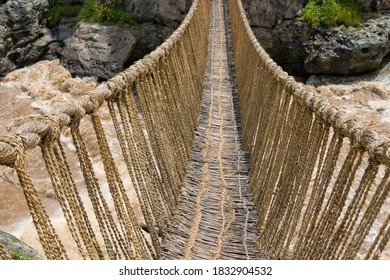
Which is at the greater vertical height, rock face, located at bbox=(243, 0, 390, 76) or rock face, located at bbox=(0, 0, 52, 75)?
rock face, located at bbox=(243, 0, 390, 76)

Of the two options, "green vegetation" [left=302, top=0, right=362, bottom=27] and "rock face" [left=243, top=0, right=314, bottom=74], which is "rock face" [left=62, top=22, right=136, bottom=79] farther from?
"green vegetation" [left=302, top=0, right=362, bottom=27]

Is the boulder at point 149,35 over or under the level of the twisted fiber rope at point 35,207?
under

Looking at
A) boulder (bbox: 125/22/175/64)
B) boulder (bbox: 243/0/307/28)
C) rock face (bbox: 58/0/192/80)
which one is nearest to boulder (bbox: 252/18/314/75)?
boulder (bbox: 243/0/307/28)

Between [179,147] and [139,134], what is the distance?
0.82 metres

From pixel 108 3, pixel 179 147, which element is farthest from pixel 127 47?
pixel 179 147

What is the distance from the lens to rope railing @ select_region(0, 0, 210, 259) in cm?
134

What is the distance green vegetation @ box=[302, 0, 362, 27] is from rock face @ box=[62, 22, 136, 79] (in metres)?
3.98

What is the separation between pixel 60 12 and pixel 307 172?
1008 cm

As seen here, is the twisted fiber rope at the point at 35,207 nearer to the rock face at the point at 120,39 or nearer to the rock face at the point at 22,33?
the rock face at the point at 120,39

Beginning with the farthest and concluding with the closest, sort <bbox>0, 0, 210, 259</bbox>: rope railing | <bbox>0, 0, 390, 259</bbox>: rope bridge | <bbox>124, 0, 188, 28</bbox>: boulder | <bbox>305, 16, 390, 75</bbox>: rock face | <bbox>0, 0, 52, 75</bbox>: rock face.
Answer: <bbox>0, 0, 52, 75</bbox>: rock face < <bbox>124, 0, 188, 28</bbox>: boulder < <bbox>305, 16, 390, 75</bbox>: rock face < <bbox>0, 0, 390, 259</bbox>: rope bridge < <bbox>0, 0, 210, 259</bbox>: rope railing

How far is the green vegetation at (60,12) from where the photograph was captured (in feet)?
34.2

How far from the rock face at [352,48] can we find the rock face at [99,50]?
164 inches

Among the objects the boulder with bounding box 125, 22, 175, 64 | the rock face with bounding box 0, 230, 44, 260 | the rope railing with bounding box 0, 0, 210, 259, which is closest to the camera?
the rope railing with bounding box 0, 0, 210, 259

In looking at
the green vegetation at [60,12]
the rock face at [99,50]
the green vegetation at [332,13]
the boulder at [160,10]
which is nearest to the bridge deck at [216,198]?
the green vegetation at [332,13]
